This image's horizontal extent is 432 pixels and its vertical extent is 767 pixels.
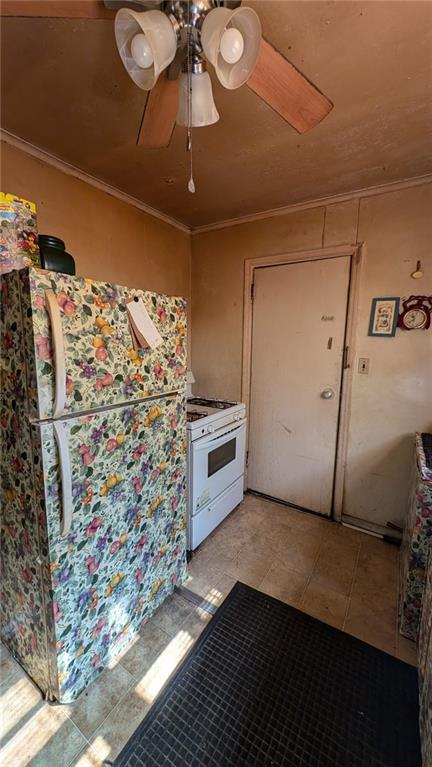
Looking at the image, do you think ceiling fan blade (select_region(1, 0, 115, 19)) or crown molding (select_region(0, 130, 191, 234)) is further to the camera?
crown molding (select_region(0, 130, 191, 234))

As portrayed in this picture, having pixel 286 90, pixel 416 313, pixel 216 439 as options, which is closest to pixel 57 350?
pixel 286 90

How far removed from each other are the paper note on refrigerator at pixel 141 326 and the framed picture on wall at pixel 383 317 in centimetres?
158

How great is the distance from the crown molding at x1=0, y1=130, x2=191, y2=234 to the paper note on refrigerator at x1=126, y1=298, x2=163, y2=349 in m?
1.17

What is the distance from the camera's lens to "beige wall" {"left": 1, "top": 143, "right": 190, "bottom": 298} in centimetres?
A: 160

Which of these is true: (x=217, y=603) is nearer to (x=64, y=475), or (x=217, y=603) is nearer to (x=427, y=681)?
(x=427, y=681)

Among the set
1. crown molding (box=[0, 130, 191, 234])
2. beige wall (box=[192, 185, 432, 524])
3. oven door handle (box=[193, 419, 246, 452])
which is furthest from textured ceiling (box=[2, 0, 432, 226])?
oven door handle (box=[193, 419, 246, 452])

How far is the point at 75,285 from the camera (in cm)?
99

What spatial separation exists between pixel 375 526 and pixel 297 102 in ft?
8.29

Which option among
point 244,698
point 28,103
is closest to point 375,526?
point 244,698

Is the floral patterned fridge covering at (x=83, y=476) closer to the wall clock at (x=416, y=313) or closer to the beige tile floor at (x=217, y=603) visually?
the beige tile floor at (x=217, y=603)

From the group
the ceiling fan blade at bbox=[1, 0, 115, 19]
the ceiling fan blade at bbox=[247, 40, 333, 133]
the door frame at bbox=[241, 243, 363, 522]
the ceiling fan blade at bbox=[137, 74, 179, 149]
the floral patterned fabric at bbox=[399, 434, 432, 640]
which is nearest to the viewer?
the ceiling fan blade at bbox=[1, 0, 115, 19]

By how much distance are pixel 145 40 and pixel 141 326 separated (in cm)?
81

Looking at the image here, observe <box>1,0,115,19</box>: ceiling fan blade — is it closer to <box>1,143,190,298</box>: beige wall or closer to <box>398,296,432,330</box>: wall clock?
<box>1,143,190,298</box>: beige wall

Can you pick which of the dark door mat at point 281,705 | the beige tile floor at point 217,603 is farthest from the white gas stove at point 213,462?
the dark door mat at point 281,705
